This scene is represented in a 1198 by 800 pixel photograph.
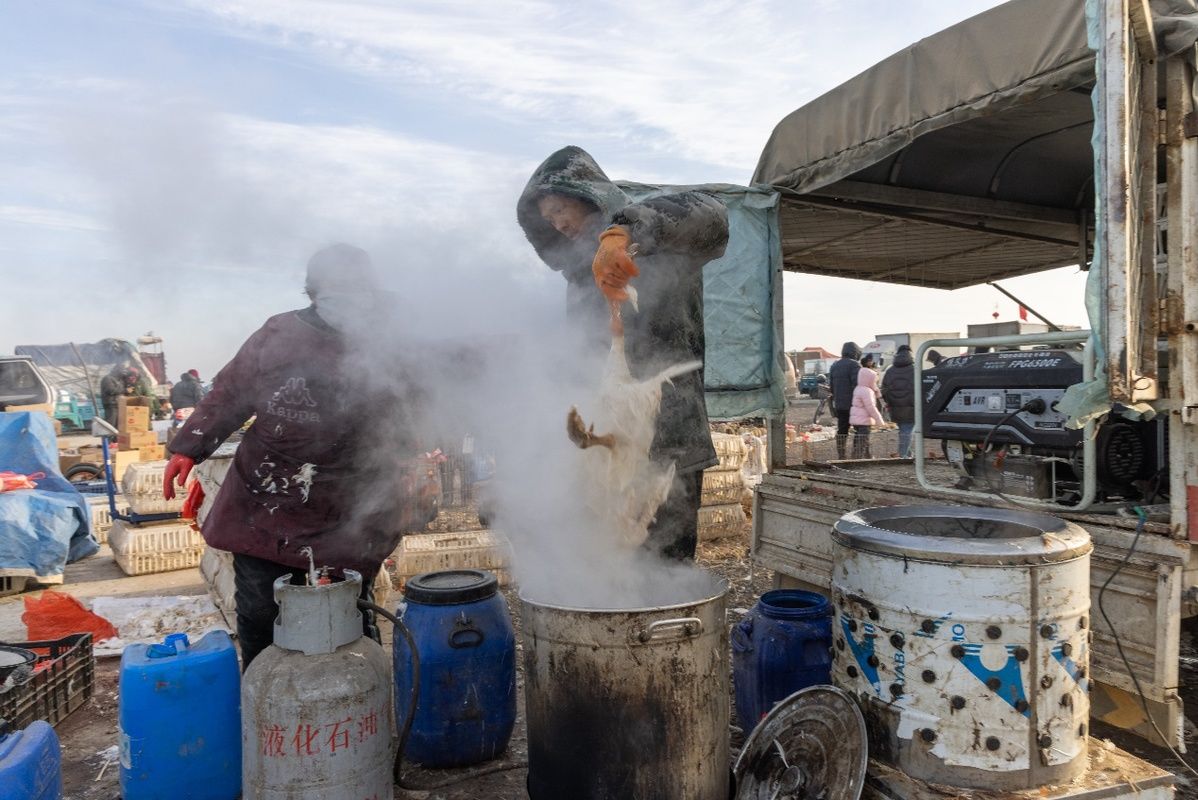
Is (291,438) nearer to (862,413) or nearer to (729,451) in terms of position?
(729,451)

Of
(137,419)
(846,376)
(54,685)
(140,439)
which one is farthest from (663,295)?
(137,419)

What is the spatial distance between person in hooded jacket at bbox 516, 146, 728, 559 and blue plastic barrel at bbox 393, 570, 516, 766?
2.86 feet

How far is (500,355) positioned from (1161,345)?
3.11 m

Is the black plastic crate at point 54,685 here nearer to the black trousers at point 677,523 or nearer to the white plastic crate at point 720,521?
the black trousers at point 677,523

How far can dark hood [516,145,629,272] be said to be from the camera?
9.57 ft

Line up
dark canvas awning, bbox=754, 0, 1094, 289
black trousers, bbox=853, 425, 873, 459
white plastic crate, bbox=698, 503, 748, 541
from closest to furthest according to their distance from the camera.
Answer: dark canvas awning, bbox=754, 0, 1094, 289 → white plastic crate, bbox=698, 503, 748, 541 → black trousers, bbox=853, 425, 873, 459

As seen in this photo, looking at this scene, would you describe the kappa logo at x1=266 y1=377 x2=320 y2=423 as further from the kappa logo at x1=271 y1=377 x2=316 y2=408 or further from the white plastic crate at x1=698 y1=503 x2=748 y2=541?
the white plastic crate at x1=698 y1=503 x2=748 y2=541

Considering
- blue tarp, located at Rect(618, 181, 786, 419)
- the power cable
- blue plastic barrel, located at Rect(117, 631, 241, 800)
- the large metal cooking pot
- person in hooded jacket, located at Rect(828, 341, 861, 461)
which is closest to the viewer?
the large metal cooking pot

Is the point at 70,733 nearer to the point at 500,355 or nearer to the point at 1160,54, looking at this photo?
the point at 500,355

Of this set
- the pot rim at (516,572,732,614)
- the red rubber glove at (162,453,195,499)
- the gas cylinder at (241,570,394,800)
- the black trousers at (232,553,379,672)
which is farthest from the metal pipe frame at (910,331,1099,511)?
the red rubber glove at (162,453,195,499)

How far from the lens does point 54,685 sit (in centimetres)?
369

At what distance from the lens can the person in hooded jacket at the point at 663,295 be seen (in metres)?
2.82

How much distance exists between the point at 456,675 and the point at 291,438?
122 centimetres

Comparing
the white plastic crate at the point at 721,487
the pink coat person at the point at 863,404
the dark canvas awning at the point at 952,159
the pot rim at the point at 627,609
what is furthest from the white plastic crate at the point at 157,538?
the pink coat person at the point at 863,404
